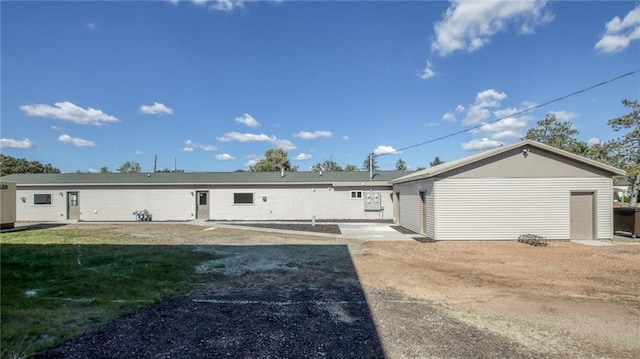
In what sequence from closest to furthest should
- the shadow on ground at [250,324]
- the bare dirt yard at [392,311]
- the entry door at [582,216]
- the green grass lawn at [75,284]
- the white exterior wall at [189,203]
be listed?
the shadow on ground at [250,324], the bare dirt yard at [392,311], the green grass lawn at [75,284], the entry door at [582,216], the white exterior wall at [189,203]

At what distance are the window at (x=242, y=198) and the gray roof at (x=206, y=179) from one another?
778 millimetres

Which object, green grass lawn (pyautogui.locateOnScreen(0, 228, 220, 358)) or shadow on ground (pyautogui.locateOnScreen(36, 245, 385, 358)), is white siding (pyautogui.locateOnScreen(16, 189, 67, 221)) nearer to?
green grass lawn (pyautogui.locateOnScreen(0, 228, 220, 358))

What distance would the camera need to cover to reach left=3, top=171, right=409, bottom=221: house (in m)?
20.7

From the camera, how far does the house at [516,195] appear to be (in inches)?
487

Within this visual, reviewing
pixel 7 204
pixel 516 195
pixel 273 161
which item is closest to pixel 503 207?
A: pixel 516 195

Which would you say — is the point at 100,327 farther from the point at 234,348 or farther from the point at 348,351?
the point at 348,351

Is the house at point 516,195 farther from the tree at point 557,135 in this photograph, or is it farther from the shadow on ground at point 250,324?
the tree at point 557,135

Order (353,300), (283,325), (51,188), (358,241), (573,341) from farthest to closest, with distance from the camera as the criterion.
Answer: (51,188) → (358,241) → (353,300) → (283,325) → (573,341)

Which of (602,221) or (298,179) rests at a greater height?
(298,179)

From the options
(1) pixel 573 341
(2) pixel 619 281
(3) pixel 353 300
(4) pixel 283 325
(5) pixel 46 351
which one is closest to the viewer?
(5) pixel 46 351

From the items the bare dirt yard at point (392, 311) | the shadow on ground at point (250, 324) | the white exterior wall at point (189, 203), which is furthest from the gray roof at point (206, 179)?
the shadow on ground at point (250, 324)

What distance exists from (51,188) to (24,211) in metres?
2.46

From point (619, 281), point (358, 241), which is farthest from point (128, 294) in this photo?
point (619, 281)

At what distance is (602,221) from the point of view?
41.0ft
